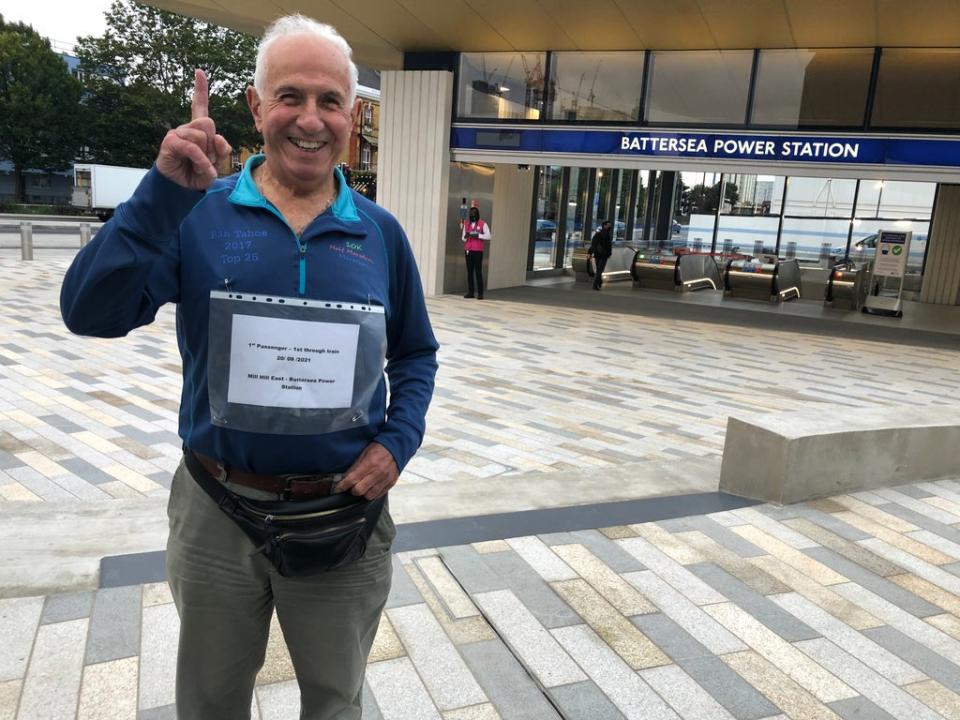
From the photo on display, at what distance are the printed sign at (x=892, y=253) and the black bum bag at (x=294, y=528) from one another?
48.3 feet

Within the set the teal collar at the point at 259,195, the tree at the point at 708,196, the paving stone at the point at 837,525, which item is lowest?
the paving stone at the point at 837,525

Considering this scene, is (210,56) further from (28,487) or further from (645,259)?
(28,487)

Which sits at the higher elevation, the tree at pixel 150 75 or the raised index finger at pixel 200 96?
the tree at pixel 150 75

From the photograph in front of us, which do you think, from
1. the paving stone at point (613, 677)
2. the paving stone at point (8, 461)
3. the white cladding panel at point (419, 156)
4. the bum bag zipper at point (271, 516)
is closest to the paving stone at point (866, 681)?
the paving stone at point (613, 677)

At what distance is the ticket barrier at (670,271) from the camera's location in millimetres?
17875

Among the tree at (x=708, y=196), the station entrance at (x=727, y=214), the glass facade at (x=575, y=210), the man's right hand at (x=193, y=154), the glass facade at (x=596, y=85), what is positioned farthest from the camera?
the tree at (x=708, y=196)

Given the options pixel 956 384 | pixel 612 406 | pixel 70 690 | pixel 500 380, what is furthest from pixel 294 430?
pixel 956 384

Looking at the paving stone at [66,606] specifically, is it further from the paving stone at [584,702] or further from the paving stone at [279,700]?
the paving stone at [584,702]

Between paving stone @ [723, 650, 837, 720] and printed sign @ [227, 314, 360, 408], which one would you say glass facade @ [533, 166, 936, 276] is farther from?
printed sign @ [227, 314, 360, 408]

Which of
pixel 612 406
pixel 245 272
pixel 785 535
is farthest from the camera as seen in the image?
pixel 612 406

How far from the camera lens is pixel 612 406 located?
663 cm

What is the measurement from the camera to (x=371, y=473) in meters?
1.62

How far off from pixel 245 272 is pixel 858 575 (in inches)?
126

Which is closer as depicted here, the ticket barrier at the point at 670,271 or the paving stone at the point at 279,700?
the paving stone at the point at 279,700
